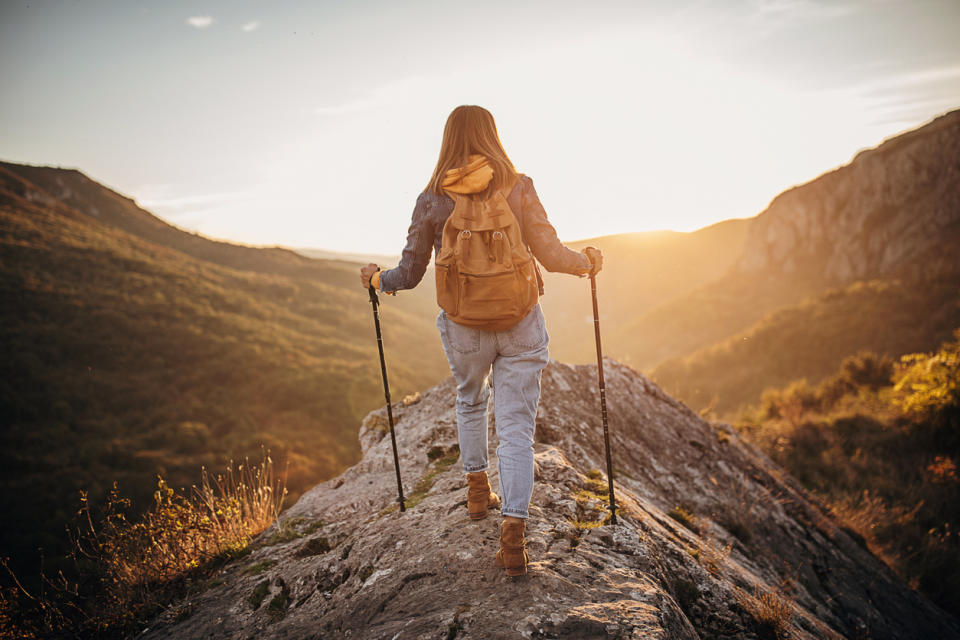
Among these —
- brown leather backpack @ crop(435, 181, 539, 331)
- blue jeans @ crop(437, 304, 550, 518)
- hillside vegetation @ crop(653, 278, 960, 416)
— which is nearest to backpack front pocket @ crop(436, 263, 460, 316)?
brown leather backpack @ crop(435, 181, 539, 331)

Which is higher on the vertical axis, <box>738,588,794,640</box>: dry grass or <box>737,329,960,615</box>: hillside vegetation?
<box>738,588,794,640</box>: dry grass

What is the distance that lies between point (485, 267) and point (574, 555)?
1855mm

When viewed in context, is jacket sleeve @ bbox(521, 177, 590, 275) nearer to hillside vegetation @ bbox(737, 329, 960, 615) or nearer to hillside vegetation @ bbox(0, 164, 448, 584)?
hillside vegetation @ bbox(737, 329, 960, 615)

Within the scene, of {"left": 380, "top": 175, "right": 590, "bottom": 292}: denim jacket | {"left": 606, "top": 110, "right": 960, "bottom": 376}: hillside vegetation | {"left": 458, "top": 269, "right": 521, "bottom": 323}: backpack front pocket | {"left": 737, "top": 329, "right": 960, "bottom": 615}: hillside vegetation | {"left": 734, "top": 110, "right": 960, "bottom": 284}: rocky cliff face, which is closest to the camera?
{"left": 458, "top": 269, "right": 521, "bottom": 323}: backpack front pocket

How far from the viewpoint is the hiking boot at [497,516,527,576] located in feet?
7.76

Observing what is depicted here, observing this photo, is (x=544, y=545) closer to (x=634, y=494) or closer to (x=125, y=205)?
(x=634, y=494)

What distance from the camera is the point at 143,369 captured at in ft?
152

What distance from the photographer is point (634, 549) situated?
2.89m

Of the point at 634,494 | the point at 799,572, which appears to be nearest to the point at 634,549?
the point at 634,494

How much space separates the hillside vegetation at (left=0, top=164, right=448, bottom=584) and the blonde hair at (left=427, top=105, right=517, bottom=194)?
35.7 metres

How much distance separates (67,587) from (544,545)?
3.70 m

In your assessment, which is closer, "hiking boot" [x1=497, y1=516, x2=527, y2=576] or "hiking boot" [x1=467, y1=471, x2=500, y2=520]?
"hiking boot" [x1=497, y1=516, x2=527, y2=576]

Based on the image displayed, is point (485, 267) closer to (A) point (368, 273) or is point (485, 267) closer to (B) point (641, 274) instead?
(A) point (368, 273)

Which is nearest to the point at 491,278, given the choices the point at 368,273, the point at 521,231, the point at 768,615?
the point at 521,231
